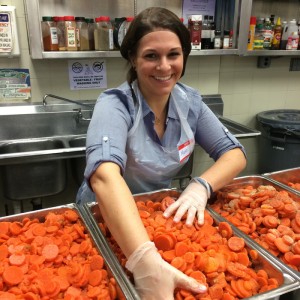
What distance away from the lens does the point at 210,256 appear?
0.97 m

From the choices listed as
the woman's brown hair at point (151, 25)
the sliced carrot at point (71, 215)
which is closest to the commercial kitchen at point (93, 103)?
the sliced carrot at point (71, 215)

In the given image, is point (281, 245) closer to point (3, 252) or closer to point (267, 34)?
point (3, 252)

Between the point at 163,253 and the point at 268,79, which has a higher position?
the point at 268,79

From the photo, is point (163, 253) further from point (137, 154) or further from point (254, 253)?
point (137, 154)

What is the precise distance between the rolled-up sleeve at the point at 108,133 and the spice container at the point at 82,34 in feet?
3.57

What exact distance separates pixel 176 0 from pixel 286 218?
206 cm

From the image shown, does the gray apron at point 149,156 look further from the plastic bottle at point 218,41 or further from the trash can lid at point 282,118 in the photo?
the trash can lid at point 282,118

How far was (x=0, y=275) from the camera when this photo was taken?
90 cm

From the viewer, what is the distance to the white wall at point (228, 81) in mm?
2400

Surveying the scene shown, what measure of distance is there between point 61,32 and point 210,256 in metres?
1.82

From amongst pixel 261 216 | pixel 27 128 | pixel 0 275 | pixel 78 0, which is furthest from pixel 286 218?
pixel 78 0

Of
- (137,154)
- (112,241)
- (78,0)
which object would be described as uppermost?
(78,0)

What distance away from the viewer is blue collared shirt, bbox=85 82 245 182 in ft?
3.64

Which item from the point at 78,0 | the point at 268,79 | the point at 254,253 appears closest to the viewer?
the point at 254,253
